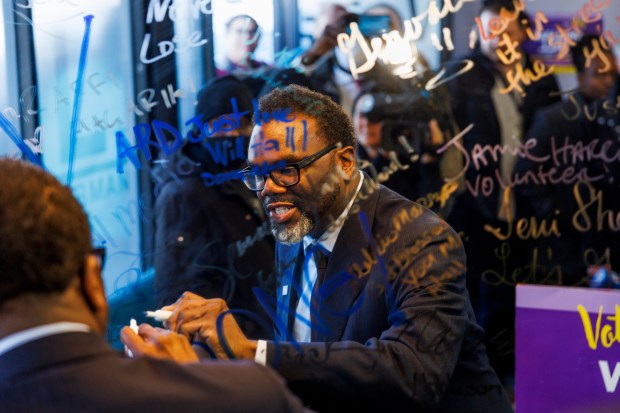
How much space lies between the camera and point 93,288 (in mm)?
909

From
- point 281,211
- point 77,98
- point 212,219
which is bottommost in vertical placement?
point 212,219

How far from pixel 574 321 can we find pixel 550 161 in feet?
1.57

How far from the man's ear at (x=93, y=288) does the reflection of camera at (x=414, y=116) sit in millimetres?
1536

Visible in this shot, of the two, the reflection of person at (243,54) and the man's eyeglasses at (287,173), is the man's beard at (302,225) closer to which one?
the man's eyeglasses at (287,173)

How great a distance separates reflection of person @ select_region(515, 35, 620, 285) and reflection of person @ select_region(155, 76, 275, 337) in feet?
2.55

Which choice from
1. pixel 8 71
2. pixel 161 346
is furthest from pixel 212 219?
pixel 161 346

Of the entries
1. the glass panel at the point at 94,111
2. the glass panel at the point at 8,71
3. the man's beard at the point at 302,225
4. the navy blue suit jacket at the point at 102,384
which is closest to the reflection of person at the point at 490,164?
the man's beard at the point at 302,225

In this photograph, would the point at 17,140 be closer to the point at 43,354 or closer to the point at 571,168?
the point at 43,354

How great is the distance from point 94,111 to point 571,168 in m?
1.29

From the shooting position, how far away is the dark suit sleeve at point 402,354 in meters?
1.53

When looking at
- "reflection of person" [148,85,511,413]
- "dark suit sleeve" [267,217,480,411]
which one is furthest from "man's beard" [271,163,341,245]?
"dark suit sleeve" [267,217,480,411]

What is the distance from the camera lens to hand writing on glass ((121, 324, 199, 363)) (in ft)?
4.17

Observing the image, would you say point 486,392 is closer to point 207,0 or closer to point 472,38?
point 472,38

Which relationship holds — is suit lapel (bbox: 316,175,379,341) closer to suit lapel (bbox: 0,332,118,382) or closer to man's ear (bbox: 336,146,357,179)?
man's ear (bbox: 336,146,357,179)
